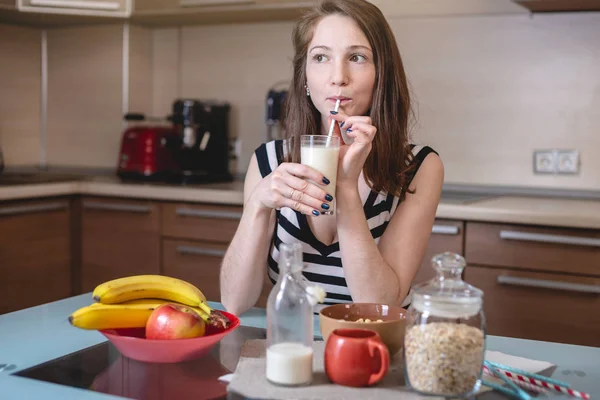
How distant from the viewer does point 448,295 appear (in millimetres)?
914

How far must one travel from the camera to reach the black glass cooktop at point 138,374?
3.17ft

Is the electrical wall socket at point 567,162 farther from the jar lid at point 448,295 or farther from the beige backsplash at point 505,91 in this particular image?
the jar lid at point 448,295

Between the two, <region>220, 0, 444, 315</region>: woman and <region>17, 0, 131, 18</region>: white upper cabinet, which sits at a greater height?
<region>17, 0, 131, 18</region>: white upper cabinet

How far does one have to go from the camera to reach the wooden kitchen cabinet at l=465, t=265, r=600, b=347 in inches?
89.6

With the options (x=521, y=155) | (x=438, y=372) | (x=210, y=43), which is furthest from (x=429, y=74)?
(x=438, y=372)

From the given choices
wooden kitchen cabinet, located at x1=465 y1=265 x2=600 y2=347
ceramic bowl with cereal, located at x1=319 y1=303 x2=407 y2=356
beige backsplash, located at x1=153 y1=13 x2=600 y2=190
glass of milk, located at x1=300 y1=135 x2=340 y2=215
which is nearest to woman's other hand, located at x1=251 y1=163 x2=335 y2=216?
glass of milk, located at x1=300 y1=135 x2=340 y2=215

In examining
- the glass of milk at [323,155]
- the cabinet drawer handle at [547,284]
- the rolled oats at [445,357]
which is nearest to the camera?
the rolled oats at [445,357]

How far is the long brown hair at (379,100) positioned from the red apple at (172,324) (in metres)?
0.71

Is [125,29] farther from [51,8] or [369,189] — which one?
[369,189]

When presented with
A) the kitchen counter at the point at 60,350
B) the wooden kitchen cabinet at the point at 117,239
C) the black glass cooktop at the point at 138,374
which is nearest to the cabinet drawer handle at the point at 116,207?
the wooden kitchen cabinet at the point at 117,239

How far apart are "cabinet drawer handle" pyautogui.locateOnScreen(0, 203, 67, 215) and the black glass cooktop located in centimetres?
179

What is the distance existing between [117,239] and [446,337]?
7.74 ft

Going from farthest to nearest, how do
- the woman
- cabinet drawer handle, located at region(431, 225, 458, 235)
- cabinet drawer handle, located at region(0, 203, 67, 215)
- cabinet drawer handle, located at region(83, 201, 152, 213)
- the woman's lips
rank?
cabinet drawer handle, located at region(83, 201, 152, 213) < cabinet drawer handle, located at region(0, 203, 67, 215) < cabinet drawer handle, located at region(431, 225, 458, 235) < the woman's lips < the woman

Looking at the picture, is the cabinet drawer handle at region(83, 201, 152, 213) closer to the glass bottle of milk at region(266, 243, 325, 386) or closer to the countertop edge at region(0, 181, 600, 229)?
the countertop edge at region(0, 181, 600, 229)
